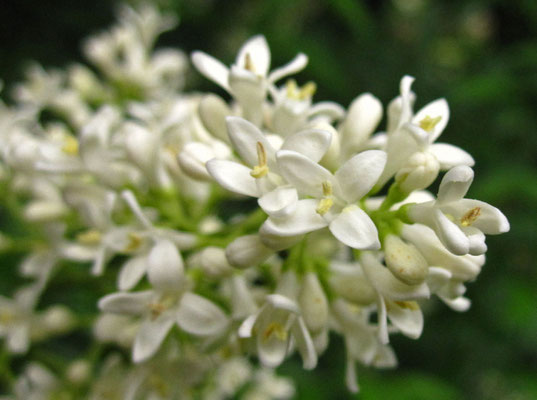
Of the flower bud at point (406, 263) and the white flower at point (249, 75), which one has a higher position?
the white flower at point (249, 75)

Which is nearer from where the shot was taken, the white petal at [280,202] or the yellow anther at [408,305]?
the white petal at [280,202]

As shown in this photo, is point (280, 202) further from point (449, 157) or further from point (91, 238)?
point (91, 238)

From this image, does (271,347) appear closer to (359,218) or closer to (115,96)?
(359,218)

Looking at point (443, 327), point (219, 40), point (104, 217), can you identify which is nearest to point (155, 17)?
point (219, 40)

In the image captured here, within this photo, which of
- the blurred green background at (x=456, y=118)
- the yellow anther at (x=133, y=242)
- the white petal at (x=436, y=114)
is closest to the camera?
the white petal at (x=436, y=114)

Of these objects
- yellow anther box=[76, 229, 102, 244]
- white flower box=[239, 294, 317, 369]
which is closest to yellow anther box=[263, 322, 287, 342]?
white flower box=[239, 294, 317, 369]

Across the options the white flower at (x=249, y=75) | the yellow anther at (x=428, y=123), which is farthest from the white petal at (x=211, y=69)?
the yellow anther at (x=428, y=123)

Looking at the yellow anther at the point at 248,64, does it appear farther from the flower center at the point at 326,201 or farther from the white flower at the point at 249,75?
the flower center at the point at 326,201
